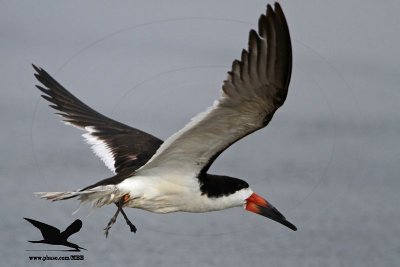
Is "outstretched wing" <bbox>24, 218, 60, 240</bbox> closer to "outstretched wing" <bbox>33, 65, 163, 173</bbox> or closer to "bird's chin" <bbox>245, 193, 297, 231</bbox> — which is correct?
"outstretched wing" <bbox>33, 65, 163, 173</bbox>

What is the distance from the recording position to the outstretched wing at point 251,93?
336 inches

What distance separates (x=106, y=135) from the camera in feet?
37.5

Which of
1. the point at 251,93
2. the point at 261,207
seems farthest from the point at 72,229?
the point at 251,93

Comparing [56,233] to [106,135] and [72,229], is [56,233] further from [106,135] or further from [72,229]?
[106,135]

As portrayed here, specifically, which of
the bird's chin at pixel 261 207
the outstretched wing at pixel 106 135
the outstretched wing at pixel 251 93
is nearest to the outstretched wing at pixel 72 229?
the outstretched wing at pixel 106 135

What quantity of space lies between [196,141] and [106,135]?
230 cm

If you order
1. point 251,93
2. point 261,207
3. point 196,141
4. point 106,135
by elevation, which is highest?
point 106,135

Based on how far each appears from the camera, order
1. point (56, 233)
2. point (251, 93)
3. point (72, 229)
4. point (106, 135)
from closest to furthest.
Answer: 1. point (251, 93)
2. point (106, 135)
3. point (56, 233)
4. point (72, 229)

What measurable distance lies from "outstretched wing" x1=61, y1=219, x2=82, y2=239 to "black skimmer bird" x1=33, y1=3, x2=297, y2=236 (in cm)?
175

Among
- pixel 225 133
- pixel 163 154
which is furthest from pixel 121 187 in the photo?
pixel 225 133

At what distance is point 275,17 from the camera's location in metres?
8.47

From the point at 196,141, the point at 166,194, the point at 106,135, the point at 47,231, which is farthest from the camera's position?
the point at 47,231

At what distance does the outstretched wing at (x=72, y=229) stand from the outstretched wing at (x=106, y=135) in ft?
5.74

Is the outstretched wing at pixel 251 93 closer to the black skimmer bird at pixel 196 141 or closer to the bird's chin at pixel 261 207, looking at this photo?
the black skimmer bird at pixel 196 141
